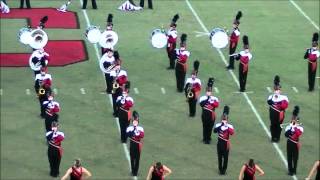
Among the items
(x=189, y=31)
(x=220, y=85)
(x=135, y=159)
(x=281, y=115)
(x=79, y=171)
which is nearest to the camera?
(x=79, y=171)

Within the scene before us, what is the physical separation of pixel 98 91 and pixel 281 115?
16.9ft

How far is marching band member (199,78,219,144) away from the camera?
18688 mm

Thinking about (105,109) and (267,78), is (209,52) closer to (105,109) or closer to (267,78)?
(267,78)

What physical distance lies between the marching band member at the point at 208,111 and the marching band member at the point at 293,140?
1.95 metres

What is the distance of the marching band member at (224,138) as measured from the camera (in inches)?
Answer: 676

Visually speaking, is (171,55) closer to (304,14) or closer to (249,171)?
(304,14)

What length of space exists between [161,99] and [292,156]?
5.18 metres

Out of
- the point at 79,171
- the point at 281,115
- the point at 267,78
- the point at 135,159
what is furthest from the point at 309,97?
the point at 79,171

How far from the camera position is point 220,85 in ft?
75.2

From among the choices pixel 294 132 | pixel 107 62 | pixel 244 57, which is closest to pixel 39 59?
pixel 107 62

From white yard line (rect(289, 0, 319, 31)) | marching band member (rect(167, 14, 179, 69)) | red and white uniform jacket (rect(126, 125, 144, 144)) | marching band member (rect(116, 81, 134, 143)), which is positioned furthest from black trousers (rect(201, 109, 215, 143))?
white yard line (rect(289, 0, 319, 31))

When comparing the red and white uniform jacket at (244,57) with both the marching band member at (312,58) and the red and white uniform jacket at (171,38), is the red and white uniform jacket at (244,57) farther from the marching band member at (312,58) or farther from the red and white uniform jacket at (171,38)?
the red and white uniform jacket at (171,38)

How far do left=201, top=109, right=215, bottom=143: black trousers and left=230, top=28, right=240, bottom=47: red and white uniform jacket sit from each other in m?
5.26

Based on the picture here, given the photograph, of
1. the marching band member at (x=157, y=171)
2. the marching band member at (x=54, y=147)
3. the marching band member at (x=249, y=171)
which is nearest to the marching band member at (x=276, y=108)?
the marching band member at (x=249, y=171)
